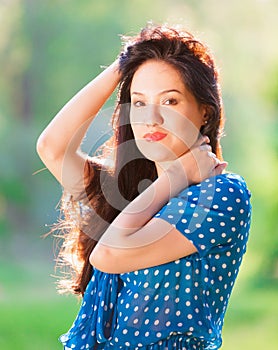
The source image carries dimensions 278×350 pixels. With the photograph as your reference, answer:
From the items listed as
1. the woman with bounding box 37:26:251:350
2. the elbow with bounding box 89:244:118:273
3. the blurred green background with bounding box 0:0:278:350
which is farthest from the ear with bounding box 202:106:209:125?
the blurred green background with bounding box 0:0:278:350

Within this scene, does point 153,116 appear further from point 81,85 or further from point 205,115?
point 81,85

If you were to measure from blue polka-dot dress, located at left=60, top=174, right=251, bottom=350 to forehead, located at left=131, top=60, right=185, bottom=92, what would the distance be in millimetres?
158

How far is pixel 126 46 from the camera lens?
1250 millimetres

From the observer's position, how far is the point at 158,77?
119 cm

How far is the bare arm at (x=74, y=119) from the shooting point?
1.27 m

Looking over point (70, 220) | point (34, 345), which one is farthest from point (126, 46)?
point (34, 345)

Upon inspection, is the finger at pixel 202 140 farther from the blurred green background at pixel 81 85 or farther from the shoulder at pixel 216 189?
the blurred green background at pixel 81 85

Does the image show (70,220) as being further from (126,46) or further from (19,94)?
(19,94)

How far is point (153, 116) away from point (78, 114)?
0.51 feet

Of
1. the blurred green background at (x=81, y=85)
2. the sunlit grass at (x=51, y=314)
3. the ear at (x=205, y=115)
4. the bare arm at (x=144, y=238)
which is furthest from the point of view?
the blurred green background at (x=81, y=85)

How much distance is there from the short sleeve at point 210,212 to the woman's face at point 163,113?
0.08 metres

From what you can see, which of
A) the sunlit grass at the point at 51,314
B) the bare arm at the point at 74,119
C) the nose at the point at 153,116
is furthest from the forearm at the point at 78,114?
the sunlit grass at the point at 51,314

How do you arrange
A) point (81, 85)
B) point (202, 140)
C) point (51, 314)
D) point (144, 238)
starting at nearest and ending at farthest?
point (144, 238) < point (202, 140) < point (51, 314) < point (81, 85)

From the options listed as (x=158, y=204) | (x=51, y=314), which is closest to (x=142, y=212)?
(x=158, y=204)
